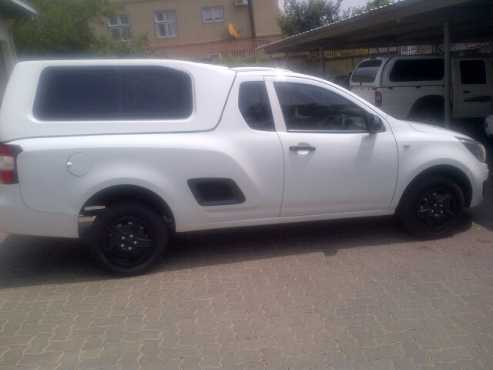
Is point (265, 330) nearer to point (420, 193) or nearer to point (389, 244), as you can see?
point (389, 244)

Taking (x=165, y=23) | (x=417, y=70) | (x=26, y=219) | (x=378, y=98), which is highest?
(x=165, y=23)

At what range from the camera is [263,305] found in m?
4.00

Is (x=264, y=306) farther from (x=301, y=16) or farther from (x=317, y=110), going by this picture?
(x=301, y=16)

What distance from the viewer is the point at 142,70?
461 centimetres

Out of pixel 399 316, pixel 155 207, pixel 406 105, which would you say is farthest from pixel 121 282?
pixel 406 105

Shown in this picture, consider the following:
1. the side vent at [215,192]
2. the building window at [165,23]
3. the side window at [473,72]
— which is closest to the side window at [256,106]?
the side vent at [215,192]

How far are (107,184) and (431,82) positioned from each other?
908cm

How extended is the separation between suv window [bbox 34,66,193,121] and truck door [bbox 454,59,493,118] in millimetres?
8912

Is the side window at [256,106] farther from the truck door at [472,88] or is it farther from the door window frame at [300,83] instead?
the truck door at [472,88]

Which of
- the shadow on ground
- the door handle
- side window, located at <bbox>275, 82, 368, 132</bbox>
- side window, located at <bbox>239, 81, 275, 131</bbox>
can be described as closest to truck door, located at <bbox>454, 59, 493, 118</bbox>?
the shadow on ground

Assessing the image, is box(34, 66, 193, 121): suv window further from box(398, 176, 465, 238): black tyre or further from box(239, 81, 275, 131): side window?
box(398, 176, 465, 238): black tyre

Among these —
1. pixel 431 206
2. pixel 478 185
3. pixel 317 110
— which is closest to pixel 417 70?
pixel 478 185

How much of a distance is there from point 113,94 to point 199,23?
84.3ft

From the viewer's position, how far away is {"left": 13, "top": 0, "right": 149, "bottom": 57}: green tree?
1609 cm
